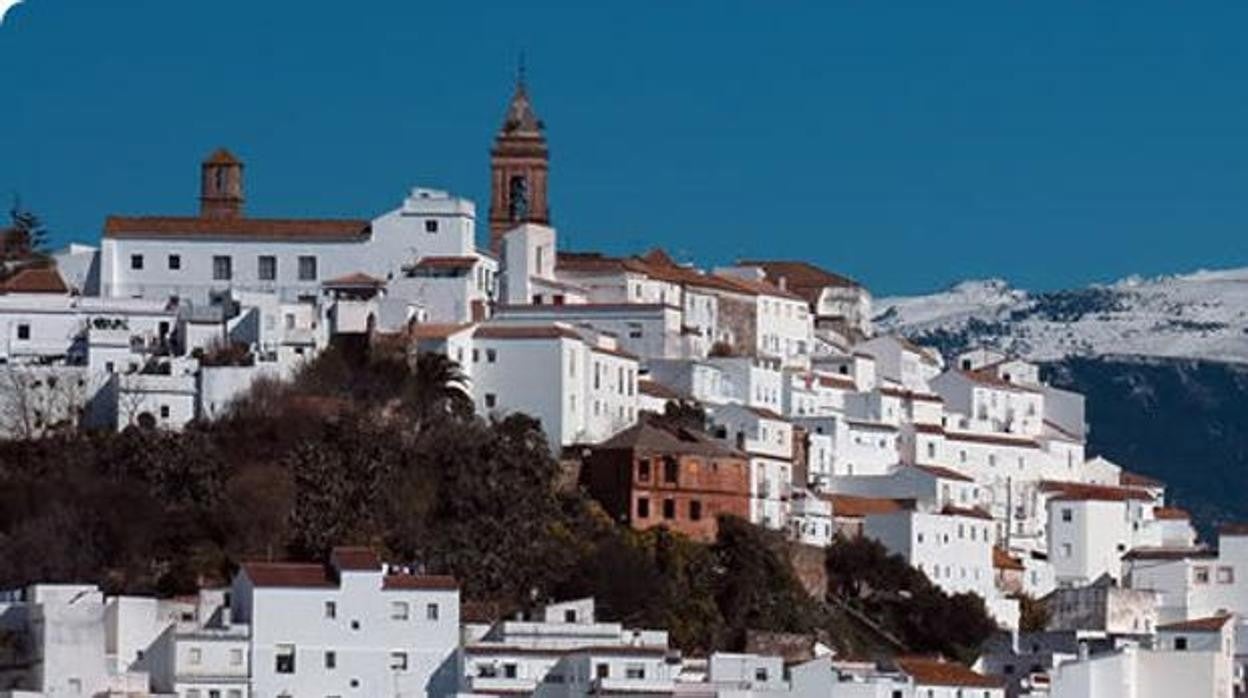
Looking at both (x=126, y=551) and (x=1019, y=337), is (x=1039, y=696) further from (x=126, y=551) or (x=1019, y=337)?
(x=1019, y=337)

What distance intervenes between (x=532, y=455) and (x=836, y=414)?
13.5 meters

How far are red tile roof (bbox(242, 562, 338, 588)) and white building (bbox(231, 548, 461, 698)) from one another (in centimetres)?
1

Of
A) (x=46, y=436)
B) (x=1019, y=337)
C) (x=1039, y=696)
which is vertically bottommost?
(x=1039, y=696)

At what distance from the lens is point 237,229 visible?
61844 millimetres

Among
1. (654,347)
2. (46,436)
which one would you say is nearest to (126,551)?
(46,436)

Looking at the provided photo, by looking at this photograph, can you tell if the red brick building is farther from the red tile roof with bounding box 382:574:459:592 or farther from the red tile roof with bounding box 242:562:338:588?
the red tile roof with bounding box 242:562:338:588

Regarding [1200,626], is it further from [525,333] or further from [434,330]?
[434,330]

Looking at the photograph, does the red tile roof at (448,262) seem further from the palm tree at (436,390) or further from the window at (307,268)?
the palm tree at (436,390)

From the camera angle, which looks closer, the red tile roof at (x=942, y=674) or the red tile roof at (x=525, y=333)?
the red tile roof at (x=942, y=674)

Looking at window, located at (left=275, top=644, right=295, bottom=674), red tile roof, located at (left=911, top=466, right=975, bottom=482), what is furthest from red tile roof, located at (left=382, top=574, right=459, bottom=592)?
red tile roof, located at (left=911, top=466, right=975, bottom=482)

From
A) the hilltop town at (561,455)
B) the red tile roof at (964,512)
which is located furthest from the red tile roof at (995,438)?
the red tile roof at (964,512)

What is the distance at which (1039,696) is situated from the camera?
194 ft

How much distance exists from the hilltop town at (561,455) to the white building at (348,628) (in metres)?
0.04

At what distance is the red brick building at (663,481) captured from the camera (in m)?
58.2
